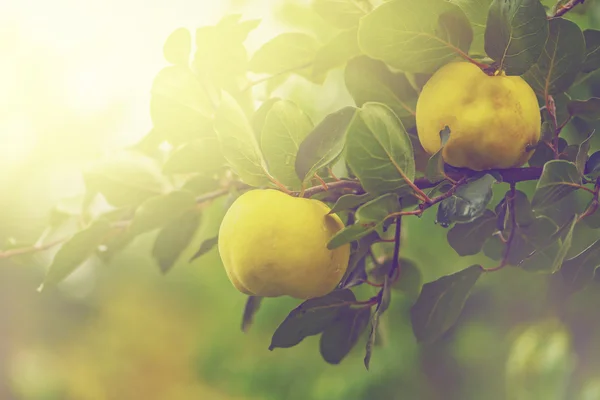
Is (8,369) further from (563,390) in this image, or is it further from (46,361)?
(563,390)

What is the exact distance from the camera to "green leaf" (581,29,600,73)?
36 cm

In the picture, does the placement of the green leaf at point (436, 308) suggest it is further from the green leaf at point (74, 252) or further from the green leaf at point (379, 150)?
the green leaf at point (74, 252)

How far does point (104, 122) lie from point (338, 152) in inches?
88.3

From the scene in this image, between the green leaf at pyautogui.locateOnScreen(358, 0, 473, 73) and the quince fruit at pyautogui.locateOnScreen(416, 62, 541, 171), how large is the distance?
12 mm

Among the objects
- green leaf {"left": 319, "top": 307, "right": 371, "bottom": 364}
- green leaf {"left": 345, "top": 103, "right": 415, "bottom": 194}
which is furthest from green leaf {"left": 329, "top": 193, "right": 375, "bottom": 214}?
green leaf {"left": 319, "top": 307, "right": 371, "bottom": 364}

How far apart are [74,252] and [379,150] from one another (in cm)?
24

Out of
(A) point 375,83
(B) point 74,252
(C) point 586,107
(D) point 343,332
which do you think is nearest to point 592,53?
(C) point 586,107

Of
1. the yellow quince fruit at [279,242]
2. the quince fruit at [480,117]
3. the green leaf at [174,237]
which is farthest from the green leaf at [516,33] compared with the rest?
the green leaf at [174,237]

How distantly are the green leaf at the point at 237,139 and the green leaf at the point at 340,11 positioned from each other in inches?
4.3

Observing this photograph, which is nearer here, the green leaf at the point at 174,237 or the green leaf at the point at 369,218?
the green leaf at the point at 369,218

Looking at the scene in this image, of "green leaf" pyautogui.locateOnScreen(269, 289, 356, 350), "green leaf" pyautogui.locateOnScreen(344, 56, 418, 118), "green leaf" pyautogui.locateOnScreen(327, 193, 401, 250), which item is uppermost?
"green leaf" pyautogui.locateOnScreen(344, 56, 418, 118)

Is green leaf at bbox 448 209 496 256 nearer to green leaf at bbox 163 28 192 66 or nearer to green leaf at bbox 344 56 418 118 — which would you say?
green leaf at bbox 344 56 418 118

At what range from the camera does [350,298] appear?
15.3 inches

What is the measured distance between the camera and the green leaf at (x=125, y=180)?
44 cm
